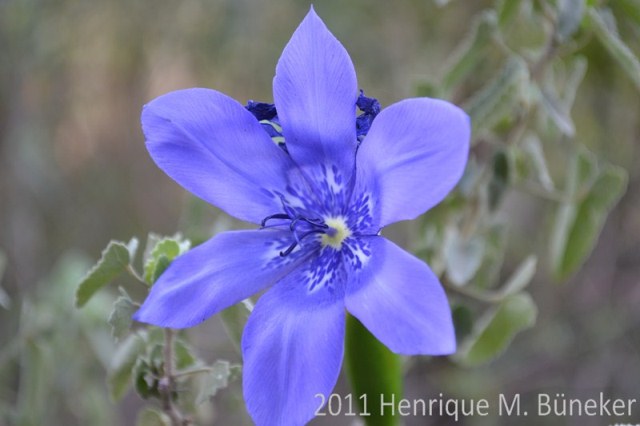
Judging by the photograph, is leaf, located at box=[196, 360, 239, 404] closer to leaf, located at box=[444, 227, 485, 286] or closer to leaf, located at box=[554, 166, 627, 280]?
leaf, located at box=[444, 227, 485, 286]

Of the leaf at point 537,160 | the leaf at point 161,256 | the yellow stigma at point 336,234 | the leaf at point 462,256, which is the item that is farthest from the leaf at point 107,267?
the leaf at point 537,160

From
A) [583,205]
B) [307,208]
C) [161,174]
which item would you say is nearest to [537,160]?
[583,205]

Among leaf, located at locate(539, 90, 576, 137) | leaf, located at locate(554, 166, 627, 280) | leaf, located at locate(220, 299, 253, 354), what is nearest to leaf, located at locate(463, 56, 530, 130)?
leaf, located at locate(539, 90, 576, 137)

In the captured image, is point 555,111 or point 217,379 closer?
point 217,379

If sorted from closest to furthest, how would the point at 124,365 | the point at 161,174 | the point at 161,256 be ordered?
the point at 161,256
the point at 124,365
the point at 161,174

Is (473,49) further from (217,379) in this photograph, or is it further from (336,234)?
(217,379)

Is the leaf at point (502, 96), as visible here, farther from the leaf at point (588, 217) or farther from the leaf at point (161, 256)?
the leaf at point (161, 256)

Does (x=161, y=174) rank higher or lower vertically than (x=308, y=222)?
lower
